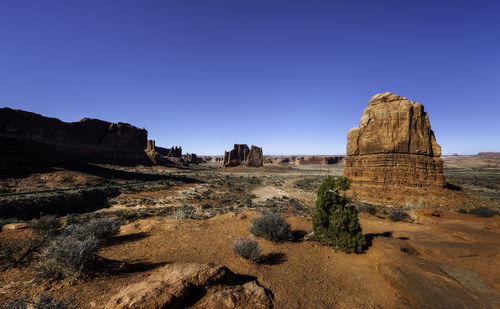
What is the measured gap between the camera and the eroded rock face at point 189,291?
10.8ft

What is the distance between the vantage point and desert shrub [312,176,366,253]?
22.4 feet

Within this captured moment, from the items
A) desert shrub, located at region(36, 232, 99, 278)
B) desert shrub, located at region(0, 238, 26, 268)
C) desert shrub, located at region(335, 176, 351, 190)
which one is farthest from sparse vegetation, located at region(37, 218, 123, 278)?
desert shrub, located at region(335, 176, 351, 190)

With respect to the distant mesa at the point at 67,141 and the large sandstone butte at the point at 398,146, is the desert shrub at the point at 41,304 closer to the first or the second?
the large sandstone butte at the point at 398,146

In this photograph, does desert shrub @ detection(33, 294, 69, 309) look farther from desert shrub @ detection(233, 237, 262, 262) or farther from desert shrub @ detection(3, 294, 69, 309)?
desert shrub @ detection(233, 237, 262, 262)

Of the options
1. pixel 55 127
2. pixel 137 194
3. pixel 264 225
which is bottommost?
pixel 137 194

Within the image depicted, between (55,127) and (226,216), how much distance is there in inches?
2676

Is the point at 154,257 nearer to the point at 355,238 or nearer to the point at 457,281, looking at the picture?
the point at 355,238

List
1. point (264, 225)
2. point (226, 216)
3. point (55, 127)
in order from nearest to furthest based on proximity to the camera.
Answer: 1. point (264, 225)
2. point (226, 216)
3. point (55, 127)

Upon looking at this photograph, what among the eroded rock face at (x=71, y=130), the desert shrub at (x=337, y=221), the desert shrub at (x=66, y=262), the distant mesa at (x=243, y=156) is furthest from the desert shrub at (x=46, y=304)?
the distant mesa at (x=243, y=156)

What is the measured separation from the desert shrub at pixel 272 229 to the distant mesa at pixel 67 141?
3877 centimetres

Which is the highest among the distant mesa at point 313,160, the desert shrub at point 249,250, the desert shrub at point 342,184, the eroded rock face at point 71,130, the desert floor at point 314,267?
the eroded rock face at point 71,130

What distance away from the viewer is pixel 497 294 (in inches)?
177

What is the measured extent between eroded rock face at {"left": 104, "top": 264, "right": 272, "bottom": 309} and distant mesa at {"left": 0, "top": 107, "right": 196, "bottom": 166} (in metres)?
39.4

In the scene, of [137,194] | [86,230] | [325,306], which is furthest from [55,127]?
[325,306]
